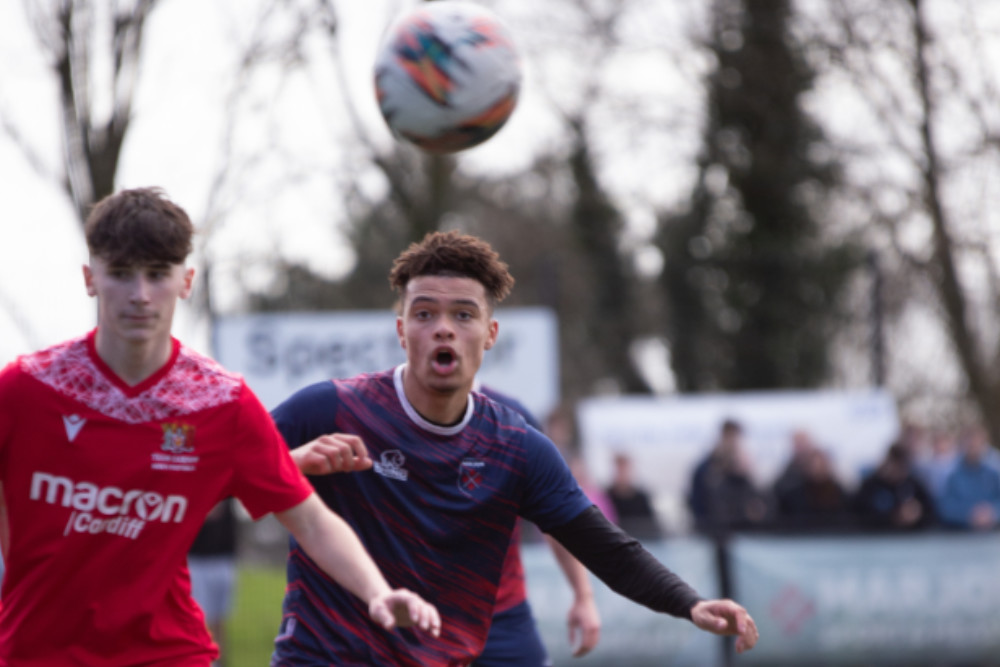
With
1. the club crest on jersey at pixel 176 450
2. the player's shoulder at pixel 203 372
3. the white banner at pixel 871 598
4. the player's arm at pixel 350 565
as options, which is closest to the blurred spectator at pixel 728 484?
the white banner at pixel 871 598

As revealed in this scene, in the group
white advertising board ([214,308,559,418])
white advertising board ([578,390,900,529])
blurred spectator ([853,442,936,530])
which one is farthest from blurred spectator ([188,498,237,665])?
white advertising board ([578,390,900,529])

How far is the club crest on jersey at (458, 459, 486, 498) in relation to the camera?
13.7 feet

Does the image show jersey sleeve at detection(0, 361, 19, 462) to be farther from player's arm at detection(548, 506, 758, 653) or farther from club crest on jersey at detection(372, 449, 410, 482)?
player's arm at detection(548, 506, 758, 653)

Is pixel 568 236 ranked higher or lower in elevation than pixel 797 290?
higher

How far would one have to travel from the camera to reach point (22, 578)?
3.43 metres

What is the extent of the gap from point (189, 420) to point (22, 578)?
1.99 feet

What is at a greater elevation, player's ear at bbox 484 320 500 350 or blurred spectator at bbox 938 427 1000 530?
player's ear at bbox 484 320 500 350

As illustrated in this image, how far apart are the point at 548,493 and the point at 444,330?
654 mm

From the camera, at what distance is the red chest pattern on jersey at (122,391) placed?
136 inches

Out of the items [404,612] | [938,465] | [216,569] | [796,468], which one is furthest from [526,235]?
[404,612]

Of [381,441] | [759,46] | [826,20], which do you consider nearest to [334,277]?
[759,46]

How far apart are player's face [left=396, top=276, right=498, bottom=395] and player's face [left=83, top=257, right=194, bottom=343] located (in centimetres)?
91

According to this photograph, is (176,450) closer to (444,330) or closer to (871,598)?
(444,330)

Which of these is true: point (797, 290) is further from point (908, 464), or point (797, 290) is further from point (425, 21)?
point (425, 21)
